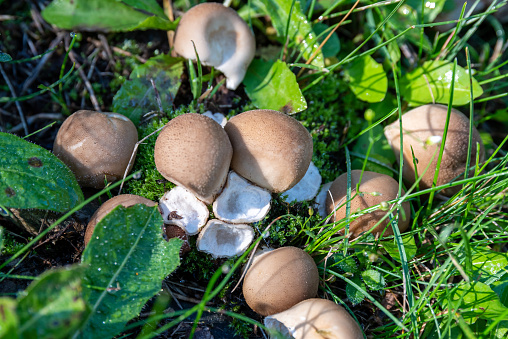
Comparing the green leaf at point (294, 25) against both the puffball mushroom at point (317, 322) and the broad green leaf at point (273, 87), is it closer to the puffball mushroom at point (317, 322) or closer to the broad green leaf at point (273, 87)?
the broad green leaf at point (273, 87)

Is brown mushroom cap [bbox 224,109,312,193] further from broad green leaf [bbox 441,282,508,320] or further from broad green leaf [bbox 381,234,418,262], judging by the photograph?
broad green leaf [bbox 441,282,508,320]

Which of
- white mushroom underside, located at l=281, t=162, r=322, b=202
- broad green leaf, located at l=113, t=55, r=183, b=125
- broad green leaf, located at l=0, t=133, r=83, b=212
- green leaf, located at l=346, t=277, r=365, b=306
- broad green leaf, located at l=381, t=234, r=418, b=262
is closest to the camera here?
broad green leaf, located at l=0, t=133, r=83, b=212

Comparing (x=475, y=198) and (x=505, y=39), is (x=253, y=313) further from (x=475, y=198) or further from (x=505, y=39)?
(x=505, y=39)

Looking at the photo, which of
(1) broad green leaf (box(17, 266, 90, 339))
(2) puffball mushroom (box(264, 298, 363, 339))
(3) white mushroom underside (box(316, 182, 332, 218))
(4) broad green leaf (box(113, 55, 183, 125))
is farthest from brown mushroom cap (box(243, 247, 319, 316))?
(4) broad green leaf (box(113, 55, 183, 125))

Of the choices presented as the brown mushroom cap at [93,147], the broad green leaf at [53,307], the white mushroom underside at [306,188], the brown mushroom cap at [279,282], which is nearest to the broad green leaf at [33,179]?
the brown mushroom cap at [93,147]

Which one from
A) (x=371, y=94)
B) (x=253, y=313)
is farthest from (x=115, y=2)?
(x=253, y=313)

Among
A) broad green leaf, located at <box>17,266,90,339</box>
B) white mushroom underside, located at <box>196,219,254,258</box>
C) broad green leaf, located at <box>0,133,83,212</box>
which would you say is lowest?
white mushroom underside, located at <box>196,219,254,258</box>
